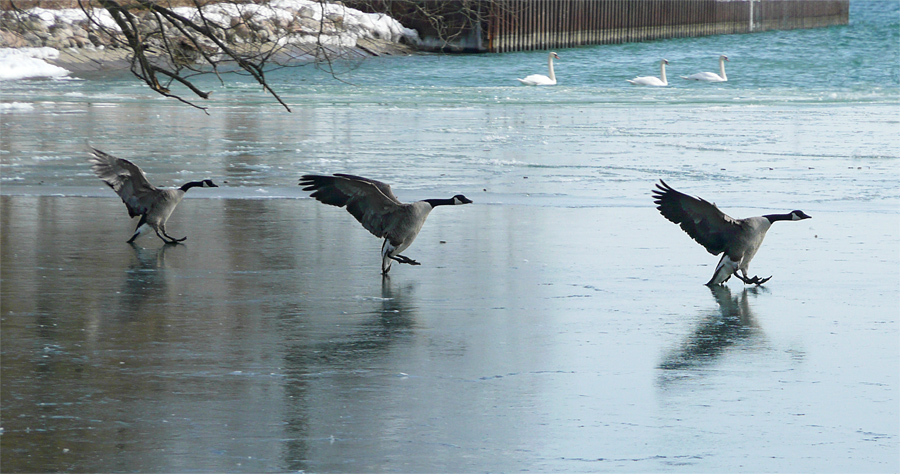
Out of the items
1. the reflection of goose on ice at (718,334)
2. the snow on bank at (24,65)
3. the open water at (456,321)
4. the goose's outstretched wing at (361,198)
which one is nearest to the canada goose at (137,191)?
the open water at (456,321)

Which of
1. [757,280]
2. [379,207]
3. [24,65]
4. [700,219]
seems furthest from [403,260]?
[24,65]

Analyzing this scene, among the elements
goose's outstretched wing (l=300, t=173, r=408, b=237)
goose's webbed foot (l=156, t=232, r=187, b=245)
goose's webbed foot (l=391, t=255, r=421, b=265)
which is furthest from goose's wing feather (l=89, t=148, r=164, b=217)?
goose's webbed foot (l=391, t=255, r=421, b=265)

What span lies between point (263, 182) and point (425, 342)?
6876 millimetres

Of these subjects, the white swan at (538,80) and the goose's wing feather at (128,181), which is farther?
the white swan at (538,80)

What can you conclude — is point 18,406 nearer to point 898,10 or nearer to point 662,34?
point 662,34

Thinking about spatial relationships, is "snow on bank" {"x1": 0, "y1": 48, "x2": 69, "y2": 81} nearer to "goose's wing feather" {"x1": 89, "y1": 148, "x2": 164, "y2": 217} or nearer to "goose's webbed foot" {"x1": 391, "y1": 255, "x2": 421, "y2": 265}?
"goose's wing feather" {"x1": 89, "y1": 148, "x2": 164, "y2": 217}

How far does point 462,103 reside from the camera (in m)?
26.4

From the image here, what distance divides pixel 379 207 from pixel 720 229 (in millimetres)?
2130

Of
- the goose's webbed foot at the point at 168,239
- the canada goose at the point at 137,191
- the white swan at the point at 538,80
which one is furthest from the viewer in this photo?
the white swan at the point at 538,80

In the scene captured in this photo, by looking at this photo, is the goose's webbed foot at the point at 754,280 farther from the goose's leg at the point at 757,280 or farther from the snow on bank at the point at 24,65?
the snow on bank at the point at 24,65

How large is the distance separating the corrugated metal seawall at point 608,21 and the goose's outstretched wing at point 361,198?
26687mm

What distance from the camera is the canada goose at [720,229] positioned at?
6.99 m

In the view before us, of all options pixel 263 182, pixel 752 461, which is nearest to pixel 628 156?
pixel 263 182

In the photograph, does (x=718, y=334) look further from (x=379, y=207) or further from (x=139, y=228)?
(x=139, y=228)
